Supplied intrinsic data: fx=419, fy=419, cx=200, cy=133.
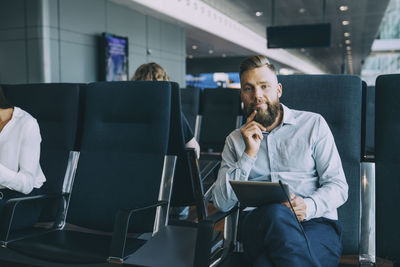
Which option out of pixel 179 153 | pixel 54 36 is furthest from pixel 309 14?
pixel 179 153

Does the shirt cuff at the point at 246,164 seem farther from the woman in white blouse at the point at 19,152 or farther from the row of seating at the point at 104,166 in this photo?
the woman in white blouse at the point at 19,152

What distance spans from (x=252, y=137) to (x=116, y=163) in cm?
74

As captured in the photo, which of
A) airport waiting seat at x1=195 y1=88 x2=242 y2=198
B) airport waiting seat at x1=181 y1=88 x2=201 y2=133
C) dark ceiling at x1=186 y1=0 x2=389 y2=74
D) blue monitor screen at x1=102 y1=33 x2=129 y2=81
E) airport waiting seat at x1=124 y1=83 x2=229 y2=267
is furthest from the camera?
dark ceiling at x1=186 y1=0 x2=389 y2=74

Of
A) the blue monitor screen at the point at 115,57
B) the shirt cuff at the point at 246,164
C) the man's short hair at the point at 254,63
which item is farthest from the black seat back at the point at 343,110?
the blue monitor screen at the point at 115,57

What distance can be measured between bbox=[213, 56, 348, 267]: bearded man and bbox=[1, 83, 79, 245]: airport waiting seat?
0.88 metres

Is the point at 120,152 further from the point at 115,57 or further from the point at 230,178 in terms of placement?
the point at 115,57

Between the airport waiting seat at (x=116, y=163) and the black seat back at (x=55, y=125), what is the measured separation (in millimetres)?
77

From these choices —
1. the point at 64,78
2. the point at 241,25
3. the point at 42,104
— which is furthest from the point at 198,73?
the point at 42,104

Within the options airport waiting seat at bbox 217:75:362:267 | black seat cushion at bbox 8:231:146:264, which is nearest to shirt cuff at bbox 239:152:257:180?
airport waiting seat at bbox 217:75:362:267

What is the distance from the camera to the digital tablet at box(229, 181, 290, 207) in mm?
1284

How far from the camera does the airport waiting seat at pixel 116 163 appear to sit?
6.10 ft

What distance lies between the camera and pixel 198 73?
19703 mm

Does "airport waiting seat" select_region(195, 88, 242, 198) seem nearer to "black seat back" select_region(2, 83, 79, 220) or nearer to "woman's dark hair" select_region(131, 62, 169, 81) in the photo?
"woman's dark hair" select_region(131, 62, 169, 81)

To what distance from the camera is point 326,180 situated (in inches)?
60.2
